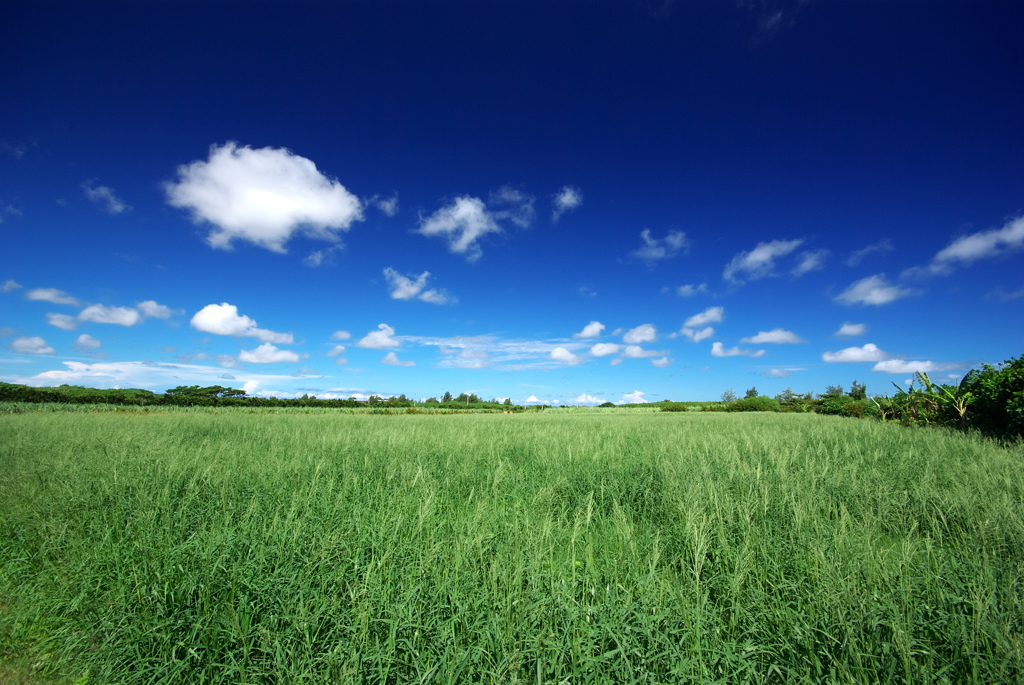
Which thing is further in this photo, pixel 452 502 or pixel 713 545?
pixel 452 502

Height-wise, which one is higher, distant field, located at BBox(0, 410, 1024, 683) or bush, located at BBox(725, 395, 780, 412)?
bush, located at BBox(725, 395, 780, 412)

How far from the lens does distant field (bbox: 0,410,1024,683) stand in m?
1.70

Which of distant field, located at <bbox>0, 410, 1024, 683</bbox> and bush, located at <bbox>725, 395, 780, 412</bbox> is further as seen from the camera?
bush, located at <bbox>725, 395, 780, 412</bbox>

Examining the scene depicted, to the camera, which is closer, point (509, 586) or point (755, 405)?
point (509, 586)

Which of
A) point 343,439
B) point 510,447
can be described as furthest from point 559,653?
point 343,439

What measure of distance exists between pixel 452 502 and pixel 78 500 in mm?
3734

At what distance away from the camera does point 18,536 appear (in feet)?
11.2

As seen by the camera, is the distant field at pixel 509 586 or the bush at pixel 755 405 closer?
the distant field at pixel 509 586

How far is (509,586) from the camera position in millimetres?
2043

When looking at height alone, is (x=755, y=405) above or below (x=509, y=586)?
above

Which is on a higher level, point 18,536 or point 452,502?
point 452,502

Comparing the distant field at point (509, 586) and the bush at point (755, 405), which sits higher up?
the bush at point (755, 405)

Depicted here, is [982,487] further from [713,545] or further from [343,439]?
[343,439]

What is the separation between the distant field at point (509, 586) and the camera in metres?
1.70
